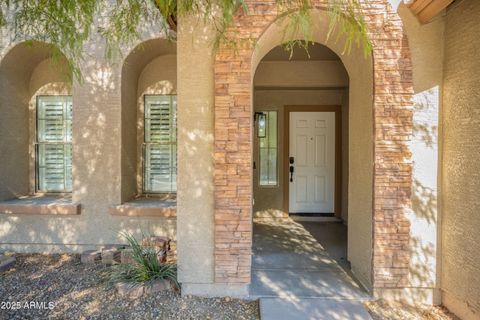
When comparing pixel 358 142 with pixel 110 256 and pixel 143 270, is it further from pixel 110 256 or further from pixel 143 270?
pixel 110 256

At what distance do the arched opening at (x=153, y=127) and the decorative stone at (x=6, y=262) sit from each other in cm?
184

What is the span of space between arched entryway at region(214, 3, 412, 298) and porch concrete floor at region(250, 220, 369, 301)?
0.35m

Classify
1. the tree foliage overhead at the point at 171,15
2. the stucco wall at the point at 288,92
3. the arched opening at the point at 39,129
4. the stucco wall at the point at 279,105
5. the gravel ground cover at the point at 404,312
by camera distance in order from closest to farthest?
the tree foliage overhead at the point at 171,15 < the gravel ground cover at the point at 404,312 < the arched opening at the point at 39,129 < the stucco wall at the point at 288,92 < the stucco wall at the point at 279,105

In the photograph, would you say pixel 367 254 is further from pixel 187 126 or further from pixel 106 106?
pixel 106 106

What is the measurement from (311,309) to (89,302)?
7.86 ft

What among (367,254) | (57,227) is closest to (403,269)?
(367,254)

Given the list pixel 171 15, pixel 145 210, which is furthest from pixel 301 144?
pixel 171 15

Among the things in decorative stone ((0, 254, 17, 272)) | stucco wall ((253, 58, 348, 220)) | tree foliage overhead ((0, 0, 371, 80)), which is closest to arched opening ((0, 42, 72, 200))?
decorative stone ((0, 254, 17, 272))

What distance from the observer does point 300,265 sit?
389 cm

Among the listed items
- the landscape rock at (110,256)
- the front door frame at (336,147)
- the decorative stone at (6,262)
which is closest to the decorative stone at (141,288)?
the landscape rock at (110,256)

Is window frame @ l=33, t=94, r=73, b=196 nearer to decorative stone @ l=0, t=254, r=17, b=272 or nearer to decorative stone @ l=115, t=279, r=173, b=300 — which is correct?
decorative stone @ l=0, t=254, r=17, b=272

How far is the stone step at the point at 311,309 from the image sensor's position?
2818 millimetres

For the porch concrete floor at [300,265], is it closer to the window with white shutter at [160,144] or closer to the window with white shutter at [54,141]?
the window with white shutter at [160,144]

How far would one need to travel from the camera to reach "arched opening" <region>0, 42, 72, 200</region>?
16.5 ft
